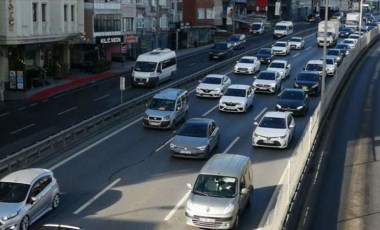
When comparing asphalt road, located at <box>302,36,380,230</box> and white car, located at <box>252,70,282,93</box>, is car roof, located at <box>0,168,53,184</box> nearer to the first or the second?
asphalt road, located at <box>302,36,380,230</box>

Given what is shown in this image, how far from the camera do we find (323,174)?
24547mm

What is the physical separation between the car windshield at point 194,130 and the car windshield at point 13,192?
9349 millimetres

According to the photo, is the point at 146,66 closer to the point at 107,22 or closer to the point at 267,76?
the point at 267,76

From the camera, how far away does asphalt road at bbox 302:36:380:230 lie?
19.7 m

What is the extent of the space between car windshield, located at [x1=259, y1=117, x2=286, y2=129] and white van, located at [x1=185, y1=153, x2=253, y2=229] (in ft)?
29.8

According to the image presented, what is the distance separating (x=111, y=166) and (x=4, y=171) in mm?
4162

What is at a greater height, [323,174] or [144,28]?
[144,28]

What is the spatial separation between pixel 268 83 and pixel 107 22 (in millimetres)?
25879

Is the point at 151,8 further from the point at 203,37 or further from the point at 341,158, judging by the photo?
the point at 341,158

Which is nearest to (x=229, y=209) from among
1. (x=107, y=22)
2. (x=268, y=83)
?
(x=268, y=83)

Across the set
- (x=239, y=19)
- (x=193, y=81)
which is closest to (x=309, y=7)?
(x=239, y=19)

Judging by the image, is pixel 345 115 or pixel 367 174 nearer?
pixel 367 174

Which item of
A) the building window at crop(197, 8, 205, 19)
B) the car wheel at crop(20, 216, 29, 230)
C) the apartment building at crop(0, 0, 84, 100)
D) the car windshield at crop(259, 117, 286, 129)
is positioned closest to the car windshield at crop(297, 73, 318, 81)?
the car windshield at crop(259, 117, 286, 129)

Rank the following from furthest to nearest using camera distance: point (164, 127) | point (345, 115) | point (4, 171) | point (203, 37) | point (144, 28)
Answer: point (203, 37) → point (144, 28) → point (345, 115) → point (164, 127) → point (4, 171)
